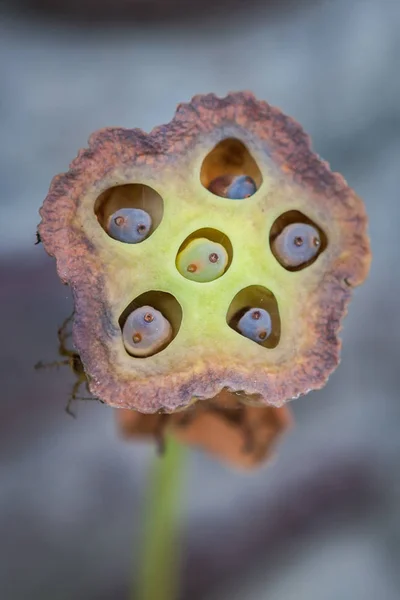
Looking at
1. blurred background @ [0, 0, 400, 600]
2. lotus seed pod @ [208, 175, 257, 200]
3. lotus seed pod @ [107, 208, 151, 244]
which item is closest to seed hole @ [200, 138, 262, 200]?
lotus seed pod @ [208, 175, 257, 200]

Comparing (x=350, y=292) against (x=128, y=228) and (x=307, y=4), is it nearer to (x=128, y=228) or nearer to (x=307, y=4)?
(x=128, y=228)

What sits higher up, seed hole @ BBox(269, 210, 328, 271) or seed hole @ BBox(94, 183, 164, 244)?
seed hole @ BBox(269, 210, 328, 271)

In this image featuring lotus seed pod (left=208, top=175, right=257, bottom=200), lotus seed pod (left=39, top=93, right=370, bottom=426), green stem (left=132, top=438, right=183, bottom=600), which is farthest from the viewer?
green stem (left=132, top=438, right=183, bottom=600)

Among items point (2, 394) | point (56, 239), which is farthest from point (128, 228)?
point (2, 394)

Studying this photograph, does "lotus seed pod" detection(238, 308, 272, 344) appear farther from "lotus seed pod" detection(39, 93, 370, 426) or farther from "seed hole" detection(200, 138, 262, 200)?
"seed hole" detection(200, 138, 262, 200)

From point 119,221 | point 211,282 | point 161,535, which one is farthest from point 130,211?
point 161,535

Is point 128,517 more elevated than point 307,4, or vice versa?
point 307,4
